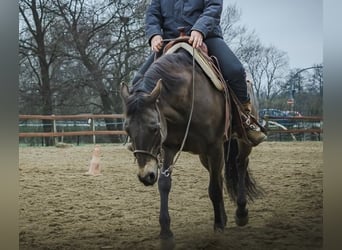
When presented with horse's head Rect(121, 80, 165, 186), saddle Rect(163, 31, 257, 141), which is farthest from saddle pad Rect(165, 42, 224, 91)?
horse's head Rect(121, 80, 165, 186)

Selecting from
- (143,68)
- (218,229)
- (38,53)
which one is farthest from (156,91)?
(218,229)

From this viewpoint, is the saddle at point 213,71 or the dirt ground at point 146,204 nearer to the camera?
the dirt ground at point 146,204

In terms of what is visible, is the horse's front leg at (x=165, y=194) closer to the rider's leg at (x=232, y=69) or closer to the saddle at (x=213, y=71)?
the saddle at (x=213, y=71)

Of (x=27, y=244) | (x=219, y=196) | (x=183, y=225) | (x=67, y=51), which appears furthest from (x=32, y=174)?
(x=219, y=196)

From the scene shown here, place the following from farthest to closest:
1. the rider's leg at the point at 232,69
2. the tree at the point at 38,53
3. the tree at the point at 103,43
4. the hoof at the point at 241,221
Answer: the rider's leg at the point at 232,69, the hoof at the point at 241,221, the tree at the point at 103,43, the tree at the point at 38,53

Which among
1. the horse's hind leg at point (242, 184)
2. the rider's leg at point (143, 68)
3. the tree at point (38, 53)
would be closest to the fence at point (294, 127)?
the horse's hind leg at point (242, 184)

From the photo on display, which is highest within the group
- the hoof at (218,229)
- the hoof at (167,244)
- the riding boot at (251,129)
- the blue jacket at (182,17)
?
the blue jacket at (182,17)

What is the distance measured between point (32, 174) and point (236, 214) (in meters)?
0.88

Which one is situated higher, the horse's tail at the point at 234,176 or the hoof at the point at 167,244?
the horse's tail at the point at 234,176

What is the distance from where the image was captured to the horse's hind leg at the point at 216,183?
7.32ft

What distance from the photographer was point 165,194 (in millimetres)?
2102

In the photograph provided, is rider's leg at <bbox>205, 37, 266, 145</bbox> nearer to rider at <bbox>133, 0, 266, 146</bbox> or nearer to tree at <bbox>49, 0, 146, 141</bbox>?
rider at <bbox>133, 0, 266, 146</bbox>

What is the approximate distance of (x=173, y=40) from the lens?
2.22m

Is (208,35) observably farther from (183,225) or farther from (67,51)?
(183,225)
